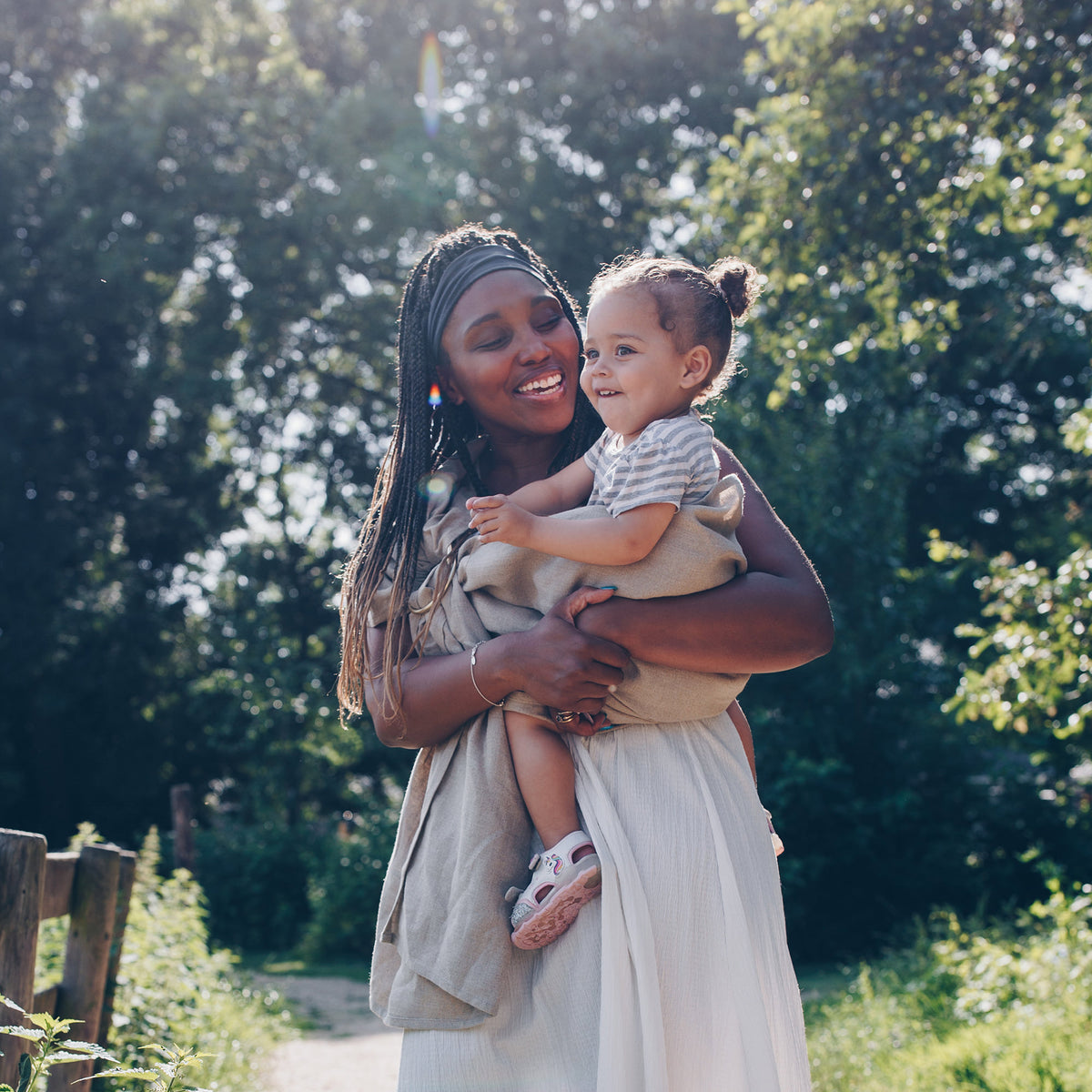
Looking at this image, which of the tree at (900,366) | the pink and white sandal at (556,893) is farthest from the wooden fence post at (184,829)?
the pink and white sandal at (556,893)

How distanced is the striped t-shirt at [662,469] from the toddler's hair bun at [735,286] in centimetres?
28

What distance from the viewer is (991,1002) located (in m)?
6.09

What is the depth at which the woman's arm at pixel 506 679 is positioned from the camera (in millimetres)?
1802

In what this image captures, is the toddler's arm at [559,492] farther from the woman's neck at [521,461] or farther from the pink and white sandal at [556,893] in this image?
the pink and white sandal at [556,893]

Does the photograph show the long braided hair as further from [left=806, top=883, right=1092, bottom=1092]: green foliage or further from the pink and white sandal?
[left=806, top=883, right=1092, bottom=1092]: green foliage

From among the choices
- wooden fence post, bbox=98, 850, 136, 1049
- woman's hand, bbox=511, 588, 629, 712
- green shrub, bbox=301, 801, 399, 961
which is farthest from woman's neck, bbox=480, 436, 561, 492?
green shrub, bbox=301, 801, 399, 961

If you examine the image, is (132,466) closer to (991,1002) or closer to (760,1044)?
(991,1002)

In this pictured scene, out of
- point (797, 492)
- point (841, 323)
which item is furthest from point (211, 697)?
point (841, 323)

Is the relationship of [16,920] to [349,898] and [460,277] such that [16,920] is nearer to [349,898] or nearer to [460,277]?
[460,277]

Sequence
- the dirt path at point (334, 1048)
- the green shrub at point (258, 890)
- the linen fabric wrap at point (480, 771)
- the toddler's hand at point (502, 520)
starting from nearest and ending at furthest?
the linen fabric wrap at point (480, 771) < the toddler's hand at point (502, 520) < the dirt path at point (334, 1048) < the green shrub at point (258, 890)

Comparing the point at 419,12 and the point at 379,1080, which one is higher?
the point at 419,12

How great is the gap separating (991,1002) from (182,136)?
557 inches

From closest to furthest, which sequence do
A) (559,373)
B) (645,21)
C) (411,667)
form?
1. (411,667)
2. (559,373)
3. (645,21)

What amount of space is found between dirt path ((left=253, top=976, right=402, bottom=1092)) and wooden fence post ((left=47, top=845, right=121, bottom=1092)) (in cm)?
182
